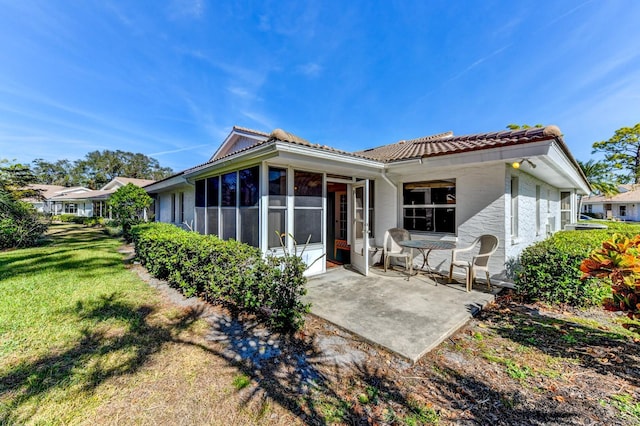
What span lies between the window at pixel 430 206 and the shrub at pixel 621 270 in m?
3.75

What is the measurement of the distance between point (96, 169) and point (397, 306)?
69.5m

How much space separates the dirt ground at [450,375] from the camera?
2189 millimetres

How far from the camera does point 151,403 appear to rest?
90.5 inches

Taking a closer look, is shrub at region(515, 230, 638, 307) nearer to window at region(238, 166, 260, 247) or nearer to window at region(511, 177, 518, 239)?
window at region(511, 177, 518, 239)

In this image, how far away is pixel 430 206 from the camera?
676cm

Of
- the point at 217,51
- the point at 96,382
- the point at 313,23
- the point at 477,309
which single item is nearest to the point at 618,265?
the point at 477,309

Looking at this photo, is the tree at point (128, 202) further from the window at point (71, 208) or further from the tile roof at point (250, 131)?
the window at point (71, 208)

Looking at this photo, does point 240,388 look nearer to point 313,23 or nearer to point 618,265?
point 618,265

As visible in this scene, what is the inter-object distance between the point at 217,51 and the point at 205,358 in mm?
11520

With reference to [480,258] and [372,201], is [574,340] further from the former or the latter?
[372,201]

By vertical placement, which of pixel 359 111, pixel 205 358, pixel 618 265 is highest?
pixel 359 111

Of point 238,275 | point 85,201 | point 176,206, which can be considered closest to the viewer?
point 238,275

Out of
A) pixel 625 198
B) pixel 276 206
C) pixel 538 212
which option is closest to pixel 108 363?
pixel 276 206

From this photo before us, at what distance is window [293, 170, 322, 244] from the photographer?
6.01m
